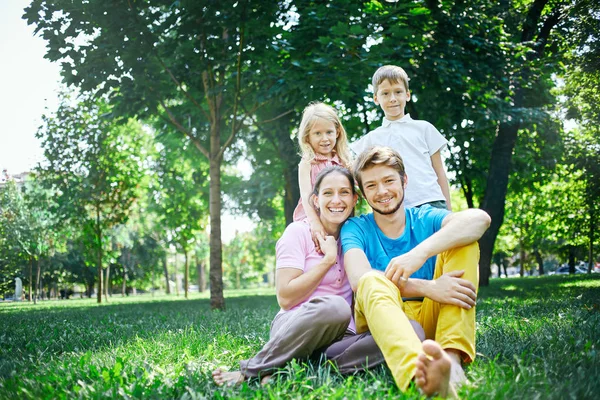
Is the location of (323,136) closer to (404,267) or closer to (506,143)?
(404,267)

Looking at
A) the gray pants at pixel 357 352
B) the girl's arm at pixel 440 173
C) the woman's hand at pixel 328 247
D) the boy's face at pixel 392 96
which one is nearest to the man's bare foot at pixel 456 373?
the gray pants at pixel 357 352

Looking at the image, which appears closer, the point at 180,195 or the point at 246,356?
the point at 246,356

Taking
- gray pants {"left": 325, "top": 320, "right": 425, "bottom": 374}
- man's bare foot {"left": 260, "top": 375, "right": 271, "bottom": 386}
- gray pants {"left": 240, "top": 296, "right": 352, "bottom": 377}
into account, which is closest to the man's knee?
gray pants {"left": 240, "top": 296, "right": 352, "bottom": 377}

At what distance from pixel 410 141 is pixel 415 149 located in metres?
0.09

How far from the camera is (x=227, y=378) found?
10.1 ft

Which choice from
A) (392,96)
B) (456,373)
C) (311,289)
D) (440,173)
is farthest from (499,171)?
(456,373)

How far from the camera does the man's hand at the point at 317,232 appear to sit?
354 cm

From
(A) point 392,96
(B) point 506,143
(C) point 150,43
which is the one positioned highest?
(C) point 150,43

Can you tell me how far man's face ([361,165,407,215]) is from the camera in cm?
340

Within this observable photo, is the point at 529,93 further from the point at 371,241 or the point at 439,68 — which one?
the point at 371,241

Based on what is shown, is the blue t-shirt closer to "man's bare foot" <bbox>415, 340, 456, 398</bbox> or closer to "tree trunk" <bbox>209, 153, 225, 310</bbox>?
"man's bare foot" <bbox>415, 340, 456, 398</bbox>

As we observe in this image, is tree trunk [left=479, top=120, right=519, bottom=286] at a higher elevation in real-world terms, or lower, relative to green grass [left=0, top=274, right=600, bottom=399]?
higher

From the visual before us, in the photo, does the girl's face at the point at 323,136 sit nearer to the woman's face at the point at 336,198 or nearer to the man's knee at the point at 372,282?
the woman's face at the point at 336,198

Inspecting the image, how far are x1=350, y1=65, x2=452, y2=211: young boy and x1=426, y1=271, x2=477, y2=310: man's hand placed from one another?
1709mm
